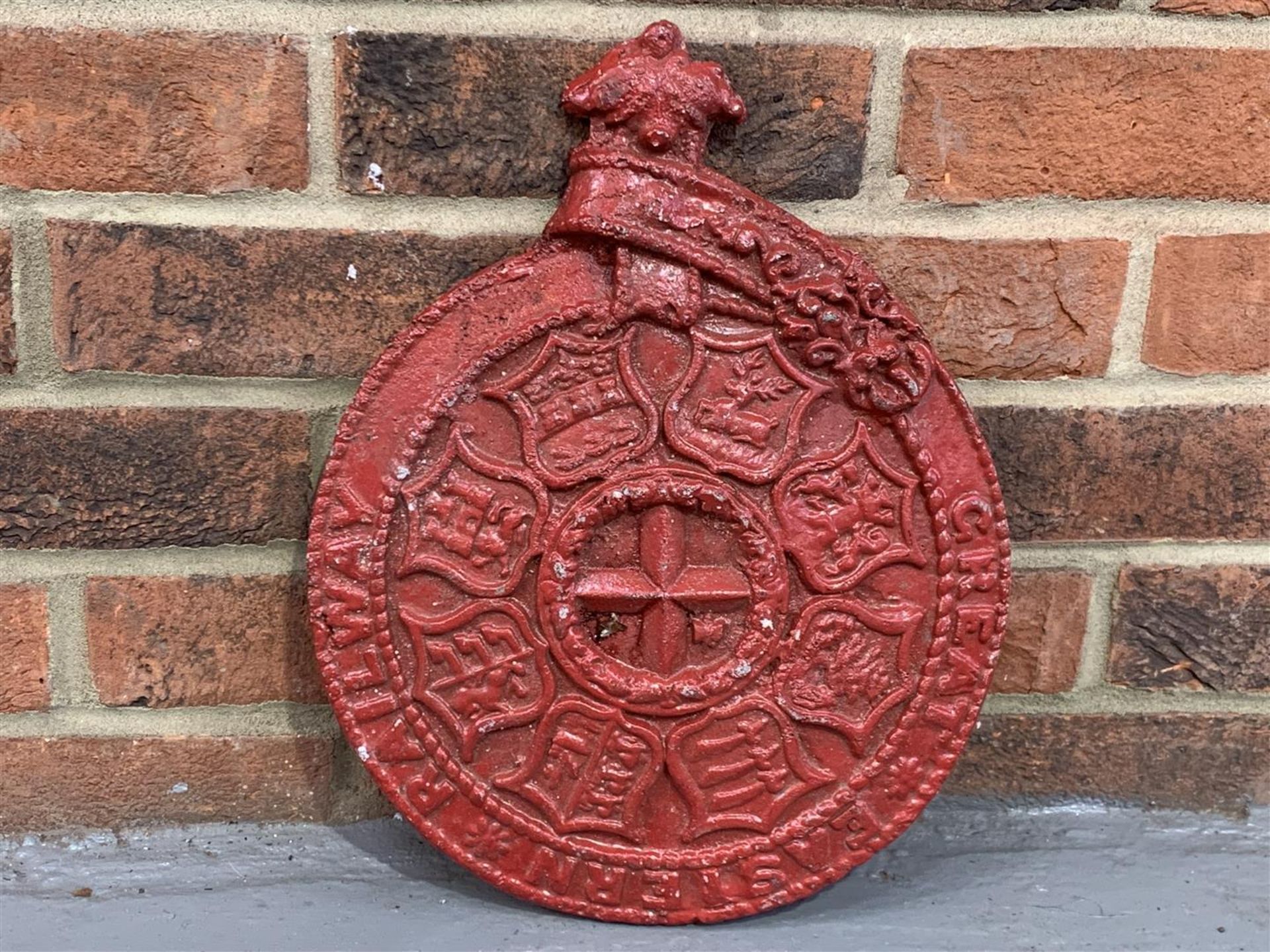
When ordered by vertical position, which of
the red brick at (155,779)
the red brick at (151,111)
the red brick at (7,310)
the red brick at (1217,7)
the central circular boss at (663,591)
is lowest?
the red brick at (155,779)

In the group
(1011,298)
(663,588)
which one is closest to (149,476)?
(663,588)

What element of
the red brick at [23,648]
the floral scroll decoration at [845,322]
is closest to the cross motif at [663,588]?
the floral scroll decoration at [845,322]

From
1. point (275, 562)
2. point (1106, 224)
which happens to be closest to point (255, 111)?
point (275, 562)

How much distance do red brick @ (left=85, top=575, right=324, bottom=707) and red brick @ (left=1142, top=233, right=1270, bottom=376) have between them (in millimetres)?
545

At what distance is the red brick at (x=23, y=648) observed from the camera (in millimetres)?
604

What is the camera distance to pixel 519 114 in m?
0.57

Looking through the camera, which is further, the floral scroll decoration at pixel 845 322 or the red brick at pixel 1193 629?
the red brick at pixel 1193 629

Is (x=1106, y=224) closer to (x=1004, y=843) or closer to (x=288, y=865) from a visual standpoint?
(x=1004, y=843)

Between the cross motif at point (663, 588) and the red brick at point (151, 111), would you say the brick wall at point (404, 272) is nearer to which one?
the red brick at point (151, 111)

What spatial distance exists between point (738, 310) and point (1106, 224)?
0.23 meters

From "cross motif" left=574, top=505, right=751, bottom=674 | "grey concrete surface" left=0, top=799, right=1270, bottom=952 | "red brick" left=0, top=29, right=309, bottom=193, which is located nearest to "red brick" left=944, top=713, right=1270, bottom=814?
"grey concrete surface" left=0, top=799, right=1270, bottom=952

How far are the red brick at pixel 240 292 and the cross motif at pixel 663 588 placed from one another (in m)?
0.18

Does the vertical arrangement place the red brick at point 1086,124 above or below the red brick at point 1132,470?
above

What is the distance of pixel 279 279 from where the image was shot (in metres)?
0.58
